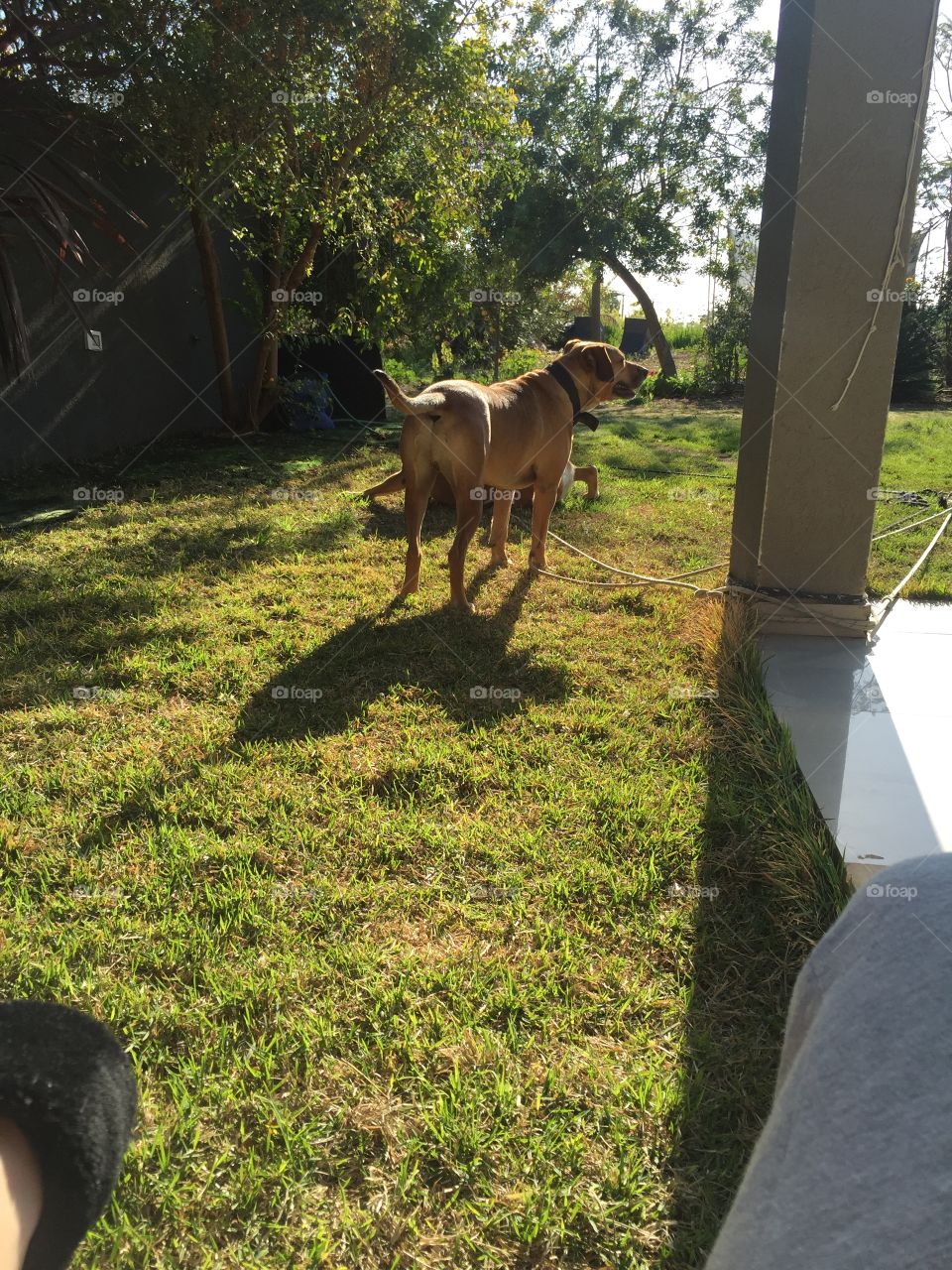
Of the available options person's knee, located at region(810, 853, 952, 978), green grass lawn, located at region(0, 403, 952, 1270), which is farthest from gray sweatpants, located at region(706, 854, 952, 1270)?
green grass lawn, located at region(0, 403, 952, 1270)

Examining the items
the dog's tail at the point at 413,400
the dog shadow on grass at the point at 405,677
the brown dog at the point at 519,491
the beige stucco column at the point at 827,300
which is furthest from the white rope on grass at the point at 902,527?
the dog's tail at the point at 413,400

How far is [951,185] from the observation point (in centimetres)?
1828

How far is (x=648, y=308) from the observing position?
20.6 m

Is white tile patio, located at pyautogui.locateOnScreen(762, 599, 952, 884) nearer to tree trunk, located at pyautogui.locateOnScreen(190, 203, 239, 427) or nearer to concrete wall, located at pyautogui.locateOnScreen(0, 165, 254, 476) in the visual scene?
concrete wall, located at pyautogui.locateOnScreen(0, 165, 254, 476)

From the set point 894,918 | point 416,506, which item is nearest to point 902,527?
point 416,506

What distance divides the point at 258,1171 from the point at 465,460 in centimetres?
329

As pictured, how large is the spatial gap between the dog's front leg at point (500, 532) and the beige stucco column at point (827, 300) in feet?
5.02

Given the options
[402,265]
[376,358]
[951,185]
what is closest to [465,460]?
[402,265]

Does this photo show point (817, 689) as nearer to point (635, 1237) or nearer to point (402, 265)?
point (635, 1237)

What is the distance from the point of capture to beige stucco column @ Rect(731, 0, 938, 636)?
3553 millimetres

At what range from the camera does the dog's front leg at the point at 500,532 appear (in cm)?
523

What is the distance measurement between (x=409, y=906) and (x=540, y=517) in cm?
338

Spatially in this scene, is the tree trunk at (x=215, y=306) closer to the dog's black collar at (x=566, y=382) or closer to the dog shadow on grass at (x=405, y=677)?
the dog's black collar at (x=566, y=382)

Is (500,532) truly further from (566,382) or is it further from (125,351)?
(125,351)
